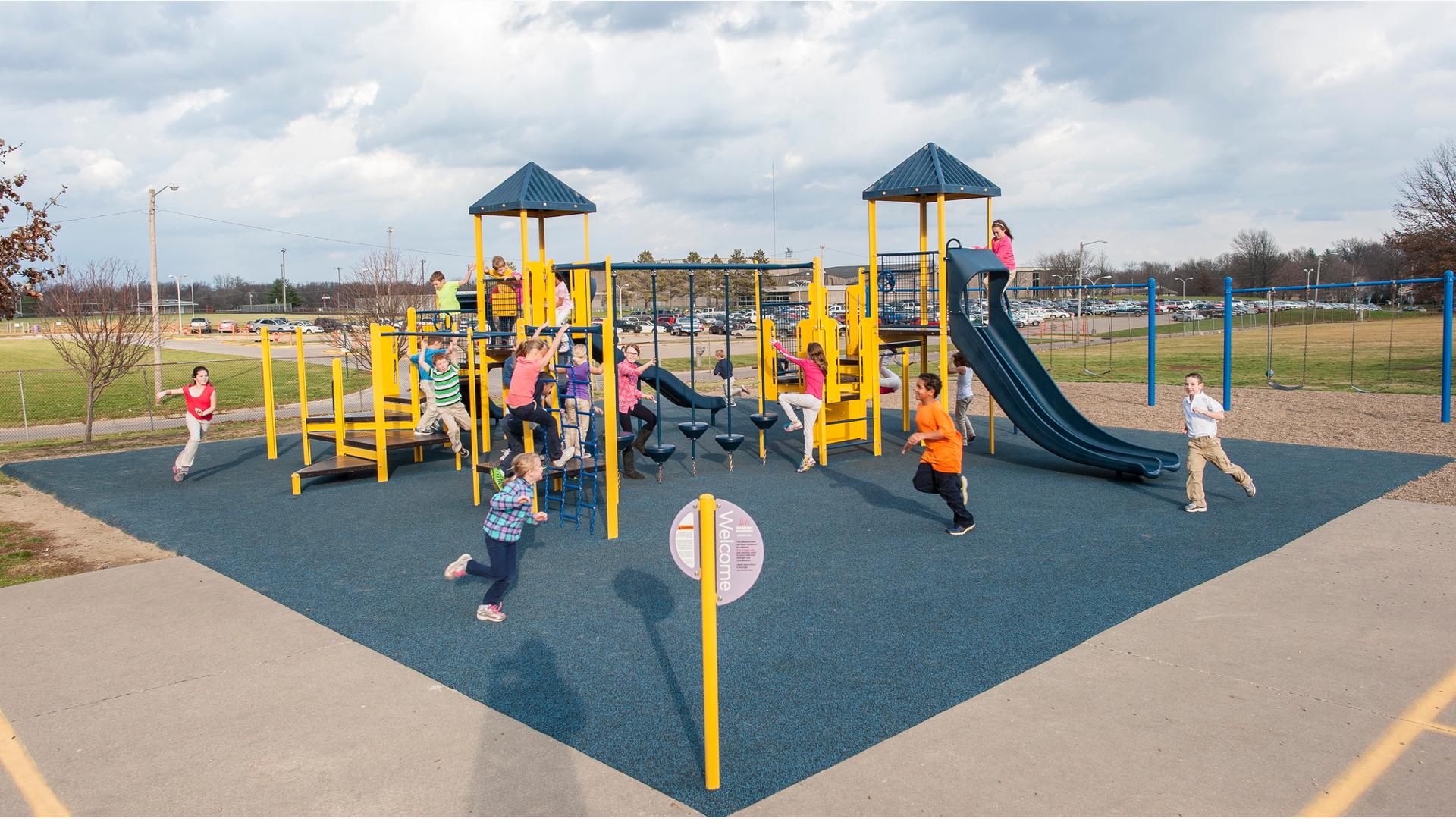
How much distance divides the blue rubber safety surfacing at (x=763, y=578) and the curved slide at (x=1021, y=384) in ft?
1.18

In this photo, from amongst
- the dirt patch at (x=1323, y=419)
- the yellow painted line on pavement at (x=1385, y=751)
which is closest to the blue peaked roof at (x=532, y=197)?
the dirt patch at (x=1323, y=419)

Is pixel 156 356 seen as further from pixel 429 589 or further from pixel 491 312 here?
pixel 429 589

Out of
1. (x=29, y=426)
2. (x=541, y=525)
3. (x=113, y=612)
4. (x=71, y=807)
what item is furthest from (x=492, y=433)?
(x=71, y=807)

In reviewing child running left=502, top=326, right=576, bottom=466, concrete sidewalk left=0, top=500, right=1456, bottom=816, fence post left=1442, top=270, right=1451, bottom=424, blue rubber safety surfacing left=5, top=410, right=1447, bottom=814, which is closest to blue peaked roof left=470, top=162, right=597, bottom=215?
blue rubber safety surfacing left=5, top=410, right=1447, bottom=814

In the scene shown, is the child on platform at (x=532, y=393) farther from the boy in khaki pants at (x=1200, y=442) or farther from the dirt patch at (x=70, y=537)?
the boy in khaki pants at (x=1200, y=442)

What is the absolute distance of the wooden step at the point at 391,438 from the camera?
13680mm

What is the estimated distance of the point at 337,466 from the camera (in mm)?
12812

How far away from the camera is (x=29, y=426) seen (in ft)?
70.9

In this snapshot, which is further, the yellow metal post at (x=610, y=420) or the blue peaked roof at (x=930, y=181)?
the blue peaked roof at (x=930, y=181)

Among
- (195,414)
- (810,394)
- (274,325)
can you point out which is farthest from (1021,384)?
(274,325)

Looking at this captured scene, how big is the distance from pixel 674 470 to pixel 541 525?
12.6ft

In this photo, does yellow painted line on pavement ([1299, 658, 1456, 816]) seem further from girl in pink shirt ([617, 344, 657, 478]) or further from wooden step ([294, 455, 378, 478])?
wooden step ([294, 455, 378, 478])

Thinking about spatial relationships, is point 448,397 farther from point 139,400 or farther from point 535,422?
point 139,400

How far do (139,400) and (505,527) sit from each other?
25.5m
